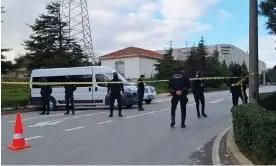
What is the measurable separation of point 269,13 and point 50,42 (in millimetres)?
34799

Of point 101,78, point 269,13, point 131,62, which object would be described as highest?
point 131,62

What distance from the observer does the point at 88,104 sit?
18688 mm

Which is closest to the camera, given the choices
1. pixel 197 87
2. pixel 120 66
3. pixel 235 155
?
pixel 235 155

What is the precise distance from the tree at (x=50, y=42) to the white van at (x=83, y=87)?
19623mm

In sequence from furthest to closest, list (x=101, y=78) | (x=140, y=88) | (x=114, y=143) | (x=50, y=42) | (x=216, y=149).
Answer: (x=50, y=42)
(x=101, y=78)
(x=140, y=88)
(x=114, y=143)
(x=216, y=149)

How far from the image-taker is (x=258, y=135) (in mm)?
5504

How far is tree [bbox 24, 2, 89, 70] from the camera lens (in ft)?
132

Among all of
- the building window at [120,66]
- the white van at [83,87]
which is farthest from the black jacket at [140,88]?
the building window at [120,66]

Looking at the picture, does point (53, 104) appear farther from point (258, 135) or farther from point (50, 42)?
point (50, 42)

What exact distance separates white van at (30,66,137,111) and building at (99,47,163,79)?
138 ft

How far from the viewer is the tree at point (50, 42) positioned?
40.2 meters

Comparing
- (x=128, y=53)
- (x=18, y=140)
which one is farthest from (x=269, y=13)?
(x=128, y=53)

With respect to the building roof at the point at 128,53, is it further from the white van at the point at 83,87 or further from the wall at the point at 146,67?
the white van at the point at 83,87

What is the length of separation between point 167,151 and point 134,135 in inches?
84.5
